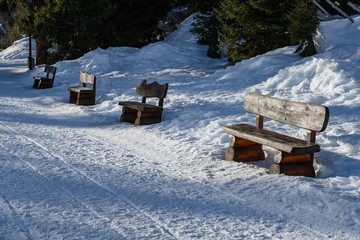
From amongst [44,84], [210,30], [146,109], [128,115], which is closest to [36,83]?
[44,84]

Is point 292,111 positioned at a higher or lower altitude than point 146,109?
higher

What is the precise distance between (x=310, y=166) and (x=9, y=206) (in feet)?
11.4

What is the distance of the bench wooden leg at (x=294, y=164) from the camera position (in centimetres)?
493

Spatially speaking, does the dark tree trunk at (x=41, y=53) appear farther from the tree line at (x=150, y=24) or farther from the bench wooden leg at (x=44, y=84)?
the bench wooden leg at (x=44, y=84)

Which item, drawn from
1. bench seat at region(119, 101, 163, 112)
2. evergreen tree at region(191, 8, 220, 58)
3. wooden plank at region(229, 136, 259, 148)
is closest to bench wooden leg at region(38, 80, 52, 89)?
bench seat at region(119, 101, 163, 112)

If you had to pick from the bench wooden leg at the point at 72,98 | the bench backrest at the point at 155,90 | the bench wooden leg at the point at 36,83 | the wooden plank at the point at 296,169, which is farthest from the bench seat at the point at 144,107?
the bench wooden leg at the point at 36,83

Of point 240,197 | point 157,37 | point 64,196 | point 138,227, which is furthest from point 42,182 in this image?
point 157,37

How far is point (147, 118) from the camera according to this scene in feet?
26.9

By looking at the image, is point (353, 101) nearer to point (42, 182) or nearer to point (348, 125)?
point (348, 125)

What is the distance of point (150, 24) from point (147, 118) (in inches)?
826

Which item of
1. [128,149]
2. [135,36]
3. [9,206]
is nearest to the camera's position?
[9,206]

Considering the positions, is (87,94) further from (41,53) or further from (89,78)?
(41,53)

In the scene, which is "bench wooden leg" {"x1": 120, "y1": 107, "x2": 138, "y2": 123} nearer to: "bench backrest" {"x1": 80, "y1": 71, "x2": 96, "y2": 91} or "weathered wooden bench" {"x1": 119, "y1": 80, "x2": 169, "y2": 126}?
"weathered wooden bench" {"x1": 119, "y1": 80, "x2": 169, "y2": 126}

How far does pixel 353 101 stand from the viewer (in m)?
8.54
